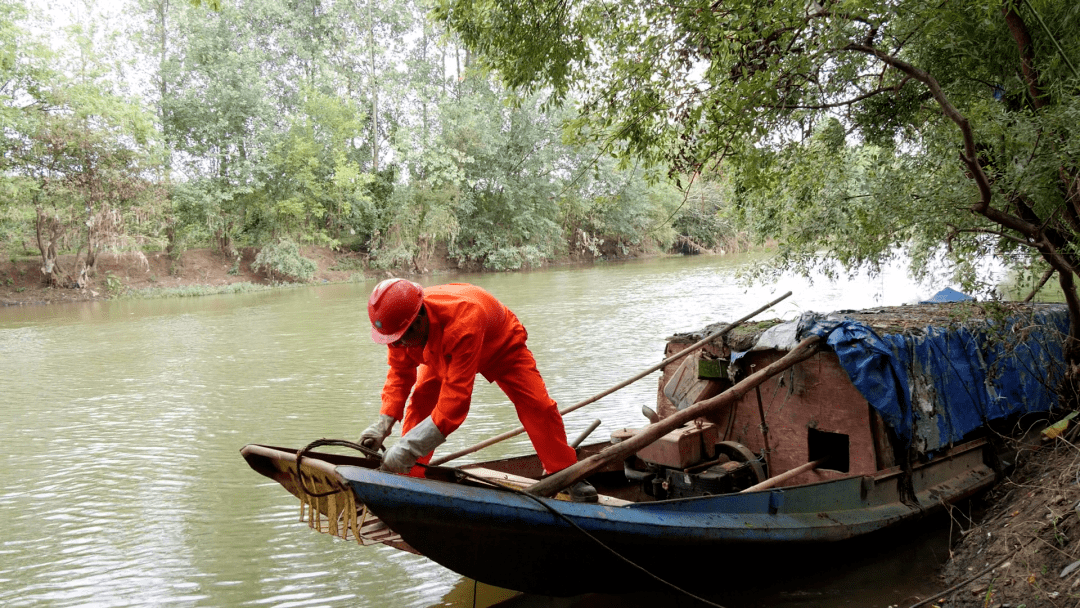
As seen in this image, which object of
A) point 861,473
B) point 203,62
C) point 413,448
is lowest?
point 861,473

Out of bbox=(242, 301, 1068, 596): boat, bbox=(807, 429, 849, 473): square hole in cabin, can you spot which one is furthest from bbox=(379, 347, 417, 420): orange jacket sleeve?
bbox=(807, 429, 849, 473): square hole in cabin

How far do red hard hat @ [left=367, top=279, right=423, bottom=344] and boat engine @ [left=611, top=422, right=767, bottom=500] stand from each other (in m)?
2.29

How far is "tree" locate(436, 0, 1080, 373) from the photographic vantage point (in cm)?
507

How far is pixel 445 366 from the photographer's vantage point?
13.3 ft

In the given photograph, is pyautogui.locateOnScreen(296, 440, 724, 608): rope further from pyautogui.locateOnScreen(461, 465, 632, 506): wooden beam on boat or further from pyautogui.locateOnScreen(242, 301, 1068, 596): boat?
pyautogui.locateOnScreen(461, 465, 632, 506): wooden beam on boat

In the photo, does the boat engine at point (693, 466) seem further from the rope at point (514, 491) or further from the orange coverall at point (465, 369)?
the orange coverall at point (465, 369)

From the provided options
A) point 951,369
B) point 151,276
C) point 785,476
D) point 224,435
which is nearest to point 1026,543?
point 785,476

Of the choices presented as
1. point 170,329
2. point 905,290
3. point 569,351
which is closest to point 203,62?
point 170,329

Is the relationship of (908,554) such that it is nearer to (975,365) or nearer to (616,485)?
(975,365)

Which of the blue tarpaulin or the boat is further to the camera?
the blue tarpaulin

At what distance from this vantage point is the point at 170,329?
18328mm

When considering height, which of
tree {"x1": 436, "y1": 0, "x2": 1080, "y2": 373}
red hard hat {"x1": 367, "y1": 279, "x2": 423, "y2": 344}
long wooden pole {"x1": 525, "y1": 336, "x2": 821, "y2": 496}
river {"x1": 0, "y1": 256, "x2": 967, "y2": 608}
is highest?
tree {"x1": 436, "y1": 0, "x2": 1080, "y2": 373}

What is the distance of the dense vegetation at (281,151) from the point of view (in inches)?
1020

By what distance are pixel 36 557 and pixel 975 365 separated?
23.3ft
